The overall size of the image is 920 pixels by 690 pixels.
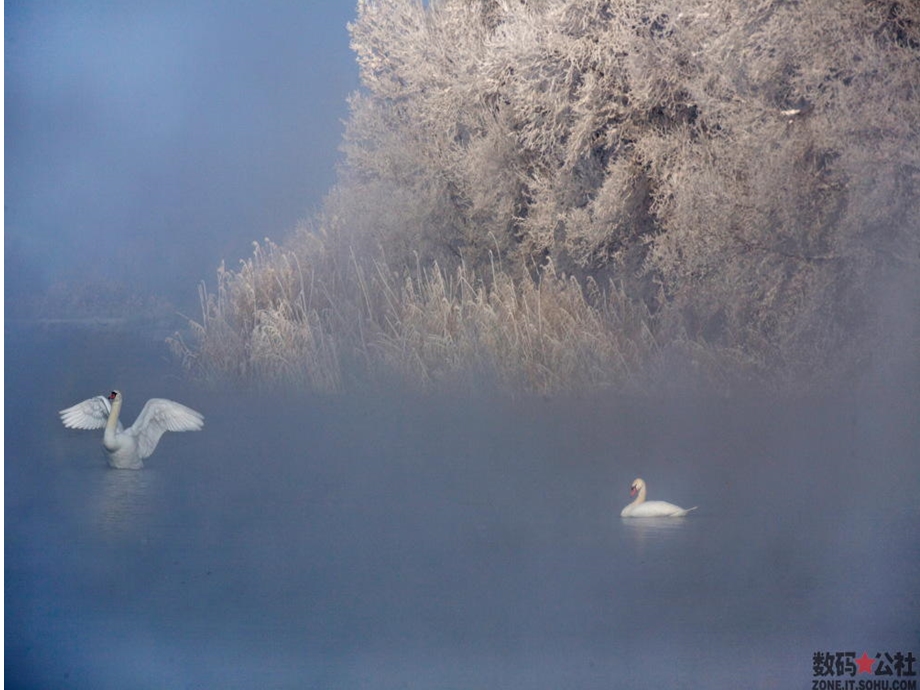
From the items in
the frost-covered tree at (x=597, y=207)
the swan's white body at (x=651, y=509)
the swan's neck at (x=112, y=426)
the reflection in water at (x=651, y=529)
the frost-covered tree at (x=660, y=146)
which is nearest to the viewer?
the reflection in water at (x=651, y=529)

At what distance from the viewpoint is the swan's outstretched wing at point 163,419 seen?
351 centimetres

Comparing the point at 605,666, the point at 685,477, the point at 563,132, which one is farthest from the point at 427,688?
the point at 563,132

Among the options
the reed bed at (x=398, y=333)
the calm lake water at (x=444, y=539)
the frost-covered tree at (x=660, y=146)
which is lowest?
the calm lake water at (x=444, y=539)

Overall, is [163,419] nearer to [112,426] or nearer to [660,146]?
[112,426]

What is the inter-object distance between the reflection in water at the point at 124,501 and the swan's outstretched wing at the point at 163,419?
149 millimetres

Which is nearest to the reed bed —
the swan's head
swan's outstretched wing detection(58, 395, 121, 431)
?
swan's outstretched wing detection(58, 395, 121, 431)

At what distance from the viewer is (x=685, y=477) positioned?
3609mm

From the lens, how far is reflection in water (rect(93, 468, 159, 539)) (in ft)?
10.6

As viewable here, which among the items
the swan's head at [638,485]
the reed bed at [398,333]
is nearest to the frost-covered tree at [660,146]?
the reed bed at [398,333]

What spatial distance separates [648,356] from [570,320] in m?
0.38

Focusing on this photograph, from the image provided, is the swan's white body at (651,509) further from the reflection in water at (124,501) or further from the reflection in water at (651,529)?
the reflection in water at (124,501)

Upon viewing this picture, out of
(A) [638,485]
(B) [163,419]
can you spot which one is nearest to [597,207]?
(A) [638,485]

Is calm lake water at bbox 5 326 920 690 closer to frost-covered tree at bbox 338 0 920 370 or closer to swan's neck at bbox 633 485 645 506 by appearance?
swan's neck at bbox 633 485 645 506

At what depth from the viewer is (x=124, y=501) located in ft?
11.3
